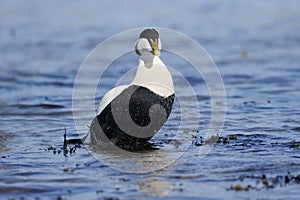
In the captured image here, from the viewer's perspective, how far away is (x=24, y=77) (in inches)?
518

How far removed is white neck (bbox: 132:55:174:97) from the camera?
24.9 feet

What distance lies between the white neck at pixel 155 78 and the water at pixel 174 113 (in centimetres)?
73

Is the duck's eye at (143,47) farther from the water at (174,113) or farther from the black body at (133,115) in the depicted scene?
the water at (174,113)

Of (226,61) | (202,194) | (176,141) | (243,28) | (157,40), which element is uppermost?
(243,28)

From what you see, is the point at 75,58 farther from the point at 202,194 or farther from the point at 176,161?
the point at 202,194

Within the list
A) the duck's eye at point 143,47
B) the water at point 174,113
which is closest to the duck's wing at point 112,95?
the duck's eye at point 143,47

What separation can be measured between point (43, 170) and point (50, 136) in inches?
67.2

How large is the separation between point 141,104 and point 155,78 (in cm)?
32

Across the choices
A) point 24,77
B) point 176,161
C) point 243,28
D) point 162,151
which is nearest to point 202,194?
point 176,161

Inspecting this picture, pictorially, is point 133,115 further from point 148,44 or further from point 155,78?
point 148,44

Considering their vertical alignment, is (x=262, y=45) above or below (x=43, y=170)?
above

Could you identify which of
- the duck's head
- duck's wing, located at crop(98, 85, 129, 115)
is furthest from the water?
the duck's head

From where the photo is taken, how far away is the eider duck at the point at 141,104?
755cm

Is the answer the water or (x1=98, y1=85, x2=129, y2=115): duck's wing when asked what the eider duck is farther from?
the water
